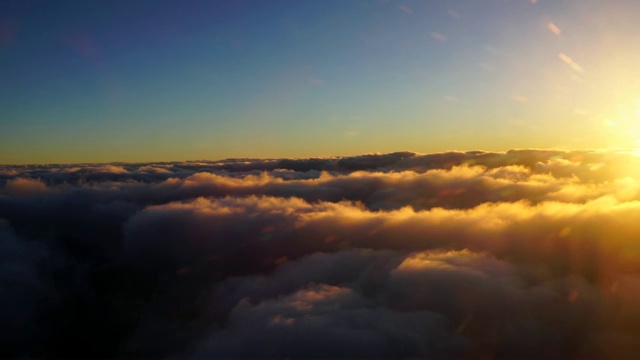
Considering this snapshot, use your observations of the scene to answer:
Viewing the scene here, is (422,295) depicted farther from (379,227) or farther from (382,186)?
(382,186)

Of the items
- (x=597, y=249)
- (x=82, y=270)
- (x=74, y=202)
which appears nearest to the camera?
(x=597, y=249)

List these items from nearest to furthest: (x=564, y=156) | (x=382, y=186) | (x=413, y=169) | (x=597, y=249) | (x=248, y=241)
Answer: (x=597, y=249) < (x=248, y=241) < (x=382, y=186) < (x=564, y=156) < (x=413, y=169)

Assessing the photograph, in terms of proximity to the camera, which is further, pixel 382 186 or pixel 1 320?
pixel 382 186

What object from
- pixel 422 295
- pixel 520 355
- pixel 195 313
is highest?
pixel 422 295

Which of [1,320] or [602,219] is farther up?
[602,219]

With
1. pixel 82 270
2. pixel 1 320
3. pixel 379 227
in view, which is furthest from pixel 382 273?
pixel 82 270

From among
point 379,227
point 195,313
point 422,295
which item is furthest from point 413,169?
point 422,295

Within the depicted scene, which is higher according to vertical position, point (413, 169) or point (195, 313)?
point (413, 169)

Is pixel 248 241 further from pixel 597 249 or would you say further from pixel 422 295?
pixel 597 249

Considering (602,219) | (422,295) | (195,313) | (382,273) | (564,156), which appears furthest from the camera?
(564,156)
